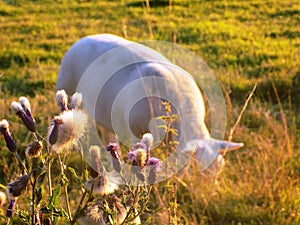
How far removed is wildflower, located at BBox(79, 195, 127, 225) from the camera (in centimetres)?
104

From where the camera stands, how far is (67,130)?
0.92 metres

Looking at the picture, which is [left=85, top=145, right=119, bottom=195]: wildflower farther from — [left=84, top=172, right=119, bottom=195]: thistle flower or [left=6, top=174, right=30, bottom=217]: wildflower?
[left=6, top=174, right=30, bottom=217]: wildflower

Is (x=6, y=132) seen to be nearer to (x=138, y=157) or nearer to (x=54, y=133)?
(x=54, y=133)

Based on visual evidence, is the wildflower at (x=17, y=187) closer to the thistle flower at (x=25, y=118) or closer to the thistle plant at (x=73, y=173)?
the thistle plant at (x=73, y=173)

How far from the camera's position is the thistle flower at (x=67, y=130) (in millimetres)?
919

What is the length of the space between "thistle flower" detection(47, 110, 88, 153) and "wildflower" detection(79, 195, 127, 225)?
0.53ft

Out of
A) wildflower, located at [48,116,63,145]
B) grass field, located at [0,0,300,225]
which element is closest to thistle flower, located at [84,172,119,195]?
wildflower, located at [48,116,63,145]

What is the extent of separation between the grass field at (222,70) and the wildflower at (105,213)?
40cm

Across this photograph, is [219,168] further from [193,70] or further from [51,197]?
[51,197]

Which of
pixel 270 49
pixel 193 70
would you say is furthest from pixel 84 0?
pixel 193 70

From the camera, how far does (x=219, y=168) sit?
336cm

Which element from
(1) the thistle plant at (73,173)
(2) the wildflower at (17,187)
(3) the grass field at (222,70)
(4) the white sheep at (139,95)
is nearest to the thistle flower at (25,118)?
(1) the thistle plant at (73,173)

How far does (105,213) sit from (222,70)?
4869 millimetres

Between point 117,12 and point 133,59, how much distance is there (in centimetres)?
482
